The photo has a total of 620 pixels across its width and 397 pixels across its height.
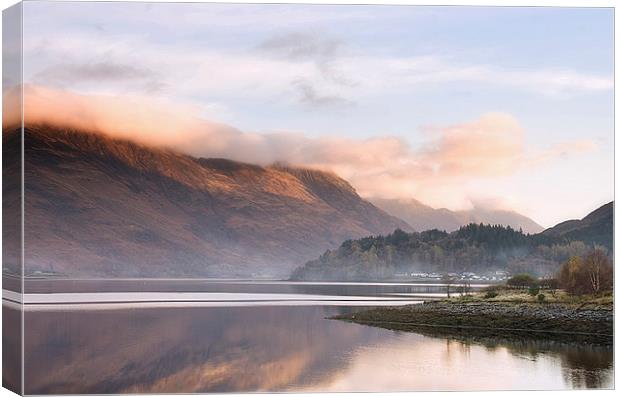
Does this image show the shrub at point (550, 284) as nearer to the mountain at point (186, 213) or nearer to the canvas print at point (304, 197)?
the canvas print at point (304, 197)

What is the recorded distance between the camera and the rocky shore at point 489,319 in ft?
69.1

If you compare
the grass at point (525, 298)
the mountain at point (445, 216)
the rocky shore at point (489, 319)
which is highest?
the mountain at point (445, 216)

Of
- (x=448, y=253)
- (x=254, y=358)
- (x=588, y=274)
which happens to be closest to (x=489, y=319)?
(x=448, y=253)

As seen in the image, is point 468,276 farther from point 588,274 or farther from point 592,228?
point 592,228

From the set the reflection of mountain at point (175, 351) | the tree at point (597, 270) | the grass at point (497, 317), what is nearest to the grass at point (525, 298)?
the grass at point (497, 317)

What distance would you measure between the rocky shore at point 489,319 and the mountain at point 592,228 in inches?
52.8

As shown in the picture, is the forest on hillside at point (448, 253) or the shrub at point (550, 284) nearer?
the forest on hillside at point (448, 253)

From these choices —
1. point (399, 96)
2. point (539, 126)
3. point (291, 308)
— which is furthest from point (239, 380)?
point (539, 126)

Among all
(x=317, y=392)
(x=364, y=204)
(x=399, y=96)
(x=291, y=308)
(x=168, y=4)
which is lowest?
(x=317, y=392)

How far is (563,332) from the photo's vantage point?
21.2 meters

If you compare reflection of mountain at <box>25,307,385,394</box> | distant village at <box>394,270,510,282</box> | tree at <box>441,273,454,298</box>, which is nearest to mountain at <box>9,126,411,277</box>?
reflection of mountain at <box>25,307,385,394</box>

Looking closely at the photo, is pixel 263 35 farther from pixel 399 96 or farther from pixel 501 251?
pixel 501 251

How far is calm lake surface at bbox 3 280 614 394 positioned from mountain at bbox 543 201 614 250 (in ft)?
6.45

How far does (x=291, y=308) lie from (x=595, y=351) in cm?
583
